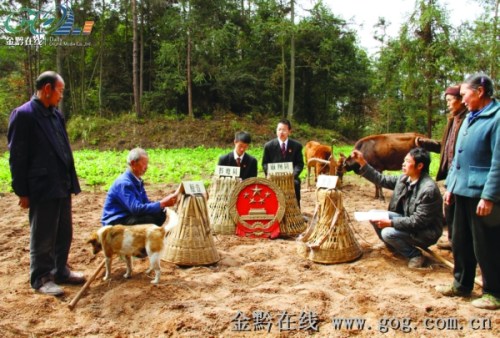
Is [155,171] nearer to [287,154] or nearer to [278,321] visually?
[287,154]

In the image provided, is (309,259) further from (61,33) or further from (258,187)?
(61,33)

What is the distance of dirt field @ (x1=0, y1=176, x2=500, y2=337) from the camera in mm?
3107

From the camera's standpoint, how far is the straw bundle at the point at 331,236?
4598 mm

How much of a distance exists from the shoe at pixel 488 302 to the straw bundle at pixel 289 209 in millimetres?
2731

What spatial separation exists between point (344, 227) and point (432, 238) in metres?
0.95

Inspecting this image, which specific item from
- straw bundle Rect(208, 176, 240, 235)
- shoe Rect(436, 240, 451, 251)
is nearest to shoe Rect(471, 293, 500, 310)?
shoe Rect(436, 240, 451, 251)

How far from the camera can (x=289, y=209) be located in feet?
19.3

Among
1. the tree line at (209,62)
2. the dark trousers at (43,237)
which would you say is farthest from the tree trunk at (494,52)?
the dark trousers at (43,237)

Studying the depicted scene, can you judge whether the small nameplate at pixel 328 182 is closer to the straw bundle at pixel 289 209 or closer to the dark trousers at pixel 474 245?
the straw bundle at pixel 289 209

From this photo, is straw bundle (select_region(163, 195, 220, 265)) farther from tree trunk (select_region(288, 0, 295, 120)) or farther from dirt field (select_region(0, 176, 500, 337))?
tree trunk (select_region(288, 0, 295, 120))

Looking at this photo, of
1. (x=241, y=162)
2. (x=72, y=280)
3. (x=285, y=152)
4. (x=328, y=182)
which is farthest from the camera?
(x=285, y=152)

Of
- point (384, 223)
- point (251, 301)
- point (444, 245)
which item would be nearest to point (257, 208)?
point (384, 223)

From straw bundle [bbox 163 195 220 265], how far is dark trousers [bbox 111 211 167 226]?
0.25 metres

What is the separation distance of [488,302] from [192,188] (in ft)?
9.97
